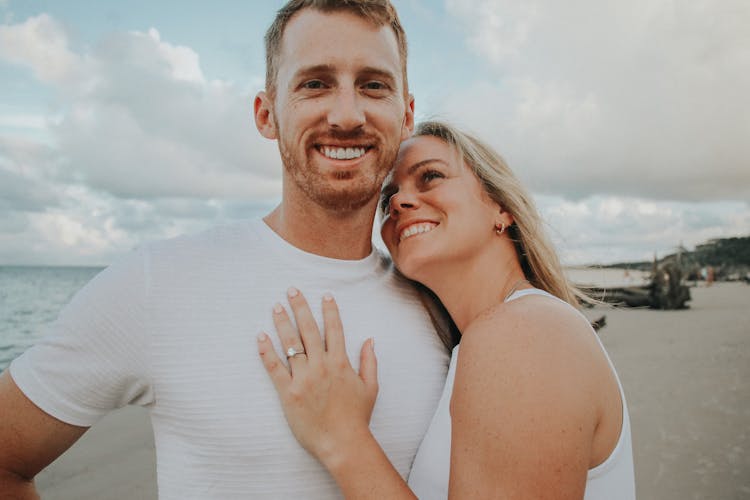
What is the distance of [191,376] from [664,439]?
7.40 m

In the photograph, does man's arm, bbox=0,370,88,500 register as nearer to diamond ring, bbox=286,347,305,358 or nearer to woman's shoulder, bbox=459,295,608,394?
diamond ring, bbox=286,347,305,358

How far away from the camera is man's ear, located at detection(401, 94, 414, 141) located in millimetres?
2688

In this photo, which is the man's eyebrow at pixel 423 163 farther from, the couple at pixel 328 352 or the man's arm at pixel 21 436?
the man's arm at pixel 21 436

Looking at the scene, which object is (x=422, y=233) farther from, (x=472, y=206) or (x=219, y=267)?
(x=219, y=267)

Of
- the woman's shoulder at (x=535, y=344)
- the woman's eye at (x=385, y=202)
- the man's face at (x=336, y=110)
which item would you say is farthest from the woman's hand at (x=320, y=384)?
the woman's eye at (x=385, y=202)

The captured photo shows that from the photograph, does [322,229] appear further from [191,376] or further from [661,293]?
[661,293]

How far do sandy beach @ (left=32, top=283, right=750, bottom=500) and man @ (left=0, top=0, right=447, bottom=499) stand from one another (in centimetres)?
418

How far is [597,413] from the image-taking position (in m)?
1.67

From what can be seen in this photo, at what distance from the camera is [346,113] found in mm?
2203

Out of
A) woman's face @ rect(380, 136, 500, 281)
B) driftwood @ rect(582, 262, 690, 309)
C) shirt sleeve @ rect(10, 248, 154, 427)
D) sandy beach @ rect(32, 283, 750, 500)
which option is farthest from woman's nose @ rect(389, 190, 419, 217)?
driftwood @ rect(582, 262, 690, 309)

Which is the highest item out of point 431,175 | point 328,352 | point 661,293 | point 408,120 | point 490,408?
point 408,120

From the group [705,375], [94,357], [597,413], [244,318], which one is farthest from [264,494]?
[705,375]

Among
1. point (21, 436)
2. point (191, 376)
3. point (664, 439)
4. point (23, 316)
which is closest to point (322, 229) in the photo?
point (191, 376)

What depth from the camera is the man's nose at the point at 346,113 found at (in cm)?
219
